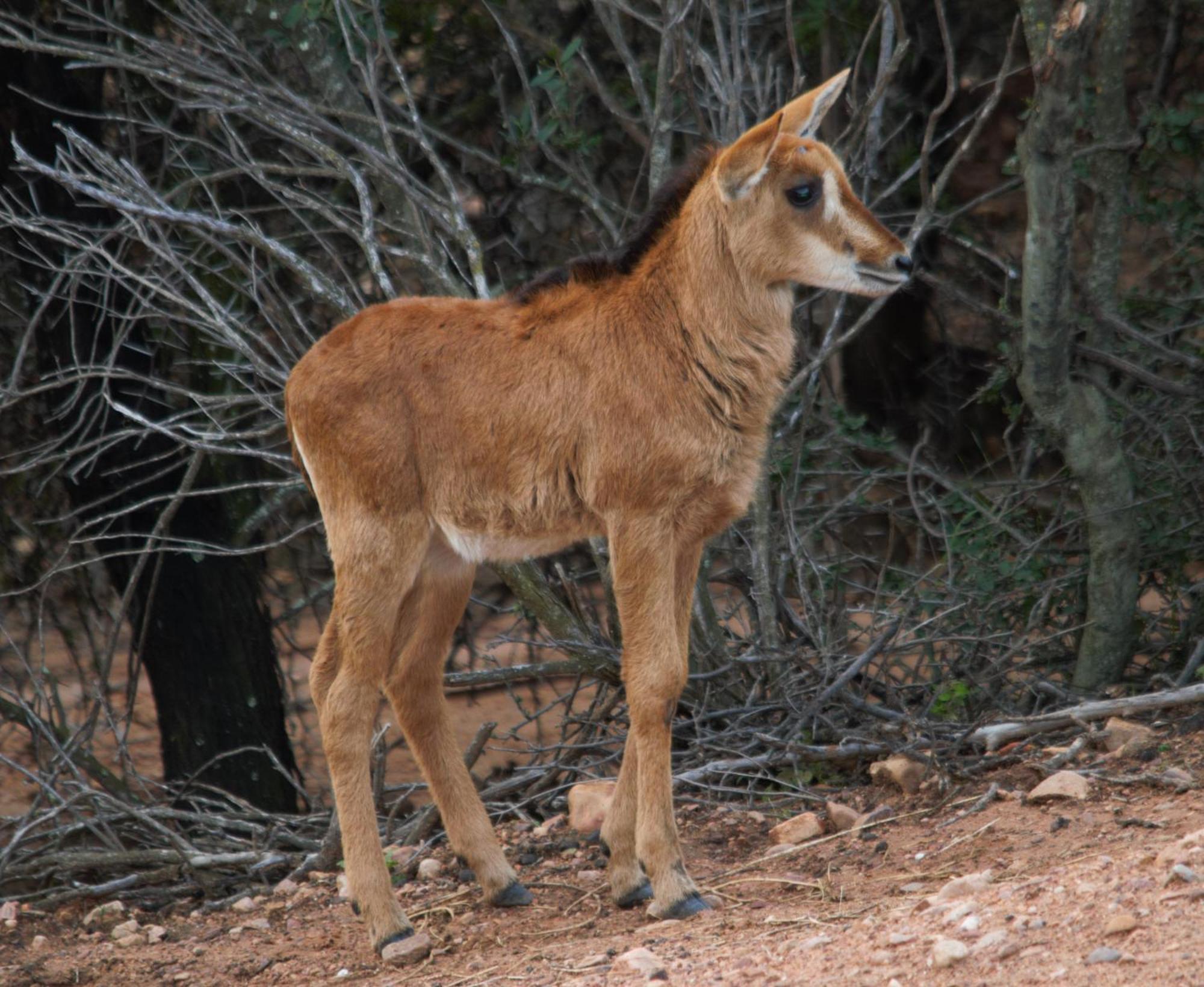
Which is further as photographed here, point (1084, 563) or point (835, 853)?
point (1084, 563)

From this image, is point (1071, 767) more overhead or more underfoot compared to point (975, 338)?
more underfoot

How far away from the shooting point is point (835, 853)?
5.62m

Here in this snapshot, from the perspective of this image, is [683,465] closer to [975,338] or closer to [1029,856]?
[1029,856]

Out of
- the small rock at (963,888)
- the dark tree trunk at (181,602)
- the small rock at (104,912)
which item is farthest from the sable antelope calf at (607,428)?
the dark tree trunk at (181,602)

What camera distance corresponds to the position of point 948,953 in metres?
3.89

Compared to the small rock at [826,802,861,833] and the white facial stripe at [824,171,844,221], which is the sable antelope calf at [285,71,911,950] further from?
the small rock at [826,802,861,833]

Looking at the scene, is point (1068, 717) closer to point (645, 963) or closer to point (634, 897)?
point (634, 897)

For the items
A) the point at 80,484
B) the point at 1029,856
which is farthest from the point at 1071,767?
the point at 80,484

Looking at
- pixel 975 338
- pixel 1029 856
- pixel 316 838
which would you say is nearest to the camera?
pixel 1029 856

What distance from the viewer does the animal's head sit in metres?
5.23

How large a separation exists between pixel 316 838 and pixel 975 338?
21.7 feet

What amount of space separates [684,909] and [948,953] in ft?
4.47

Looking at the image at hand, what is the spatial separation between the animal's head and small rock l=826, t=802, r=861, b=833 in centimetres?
204

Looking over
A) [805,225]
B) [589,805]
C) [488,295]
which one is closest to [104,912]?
[589,805]
